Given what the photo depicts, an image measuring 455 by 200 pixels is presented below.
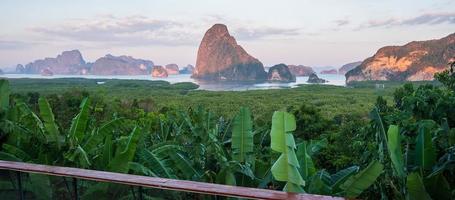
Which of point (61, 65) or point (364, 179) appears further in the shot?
point (61, 65)

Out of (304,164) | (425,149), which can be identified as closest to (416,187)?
(425,149)

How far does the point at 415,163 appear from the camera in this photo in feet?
8.39

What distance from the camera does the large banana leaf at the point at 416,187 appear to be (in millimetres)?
2016

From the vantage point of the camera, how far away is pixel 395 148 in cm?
220

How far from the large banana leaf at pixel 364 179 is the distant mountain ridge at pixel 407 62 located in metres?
43.7

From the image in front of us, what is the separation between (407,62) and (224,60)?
4734 centimetres

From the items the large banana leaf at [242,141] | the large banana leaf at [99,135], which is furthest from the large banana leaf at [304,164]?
the large banana leaf at [99,135]

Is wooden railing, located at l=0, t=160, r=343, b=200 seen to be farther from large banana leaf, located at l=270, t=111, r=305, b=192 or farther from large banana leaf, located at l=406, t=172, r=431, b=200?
large banana leaf, located at l=406, t=172, r=431, b=200

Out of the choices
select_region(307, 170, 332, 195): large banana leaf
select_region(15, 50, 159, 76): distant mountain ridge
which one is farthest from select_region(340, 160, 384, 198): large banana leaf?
select_region(15, 50, 159, 76): distant mountain ridge

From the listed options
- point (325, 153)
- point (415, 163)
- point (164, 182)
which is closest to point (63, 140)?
point (164, 182)

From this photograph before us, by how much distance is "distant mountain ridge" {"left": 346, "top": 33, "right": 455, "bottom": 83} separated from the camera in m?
46.5

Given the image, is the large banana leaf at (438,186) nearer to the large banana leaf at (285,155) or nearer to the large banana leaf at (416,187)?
the large banana leaf at (416,187)

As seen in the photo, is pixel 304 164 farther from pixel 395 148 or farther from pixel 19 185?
pixel 19 185

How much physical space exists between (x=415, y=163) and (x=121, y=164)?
1.87 metres
